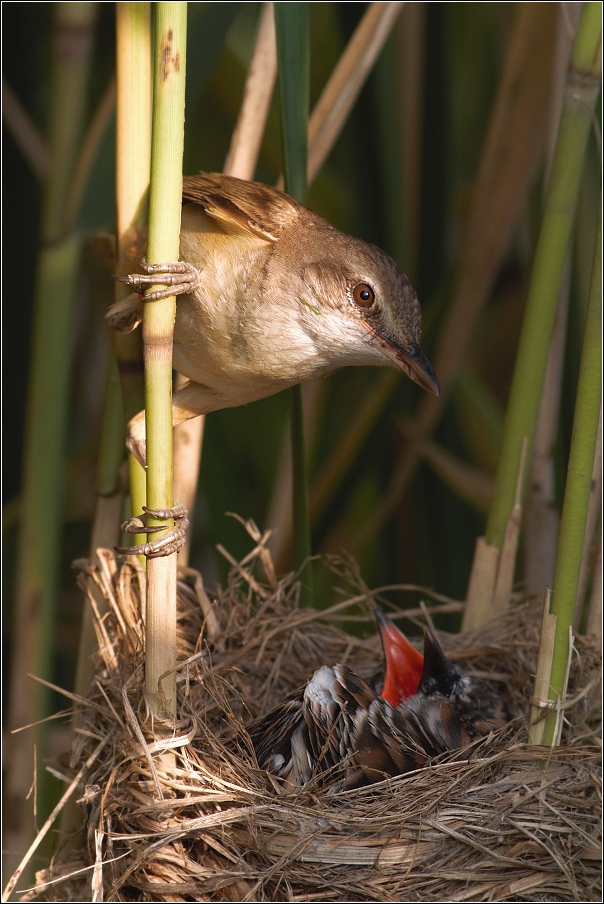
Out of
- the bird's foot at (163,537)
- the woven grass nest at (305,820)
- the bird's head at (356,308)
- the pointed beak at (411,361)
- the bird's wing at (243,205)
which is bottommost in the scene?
the woven grass nest at (305,820)

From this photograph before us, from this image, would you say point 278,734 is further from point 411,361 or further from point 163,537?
point 411,361

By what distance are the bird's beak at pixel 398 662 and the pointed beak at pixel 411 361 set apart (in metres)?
0.59

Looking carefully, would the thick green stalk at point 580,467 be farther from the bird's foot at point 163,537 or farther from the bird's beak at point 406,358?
the bird's foot at point 163,537

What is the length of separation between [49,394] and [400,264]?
119 centimetres

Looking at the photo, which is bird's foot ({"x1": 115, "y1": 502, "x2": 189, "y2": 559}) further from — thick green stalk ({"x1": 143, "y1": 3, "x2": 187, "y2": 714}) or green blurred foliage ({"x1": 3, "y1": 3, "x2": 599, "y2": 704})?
green blurred foliage ({"x1": 3, "y1": 3, "x2": 599, "y2": 704})

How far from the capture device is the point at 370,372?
287 centimetres

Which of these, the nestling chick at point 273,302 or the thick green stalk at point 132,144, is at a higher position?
the thick green stalk at point 132,144

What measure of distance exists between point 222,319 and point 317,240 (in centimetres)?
28

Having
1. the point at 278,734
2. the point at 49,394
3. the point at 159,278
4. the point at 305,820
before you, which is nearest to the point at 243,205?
the point at 159,278

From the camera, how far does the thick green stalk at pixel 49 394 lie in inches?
72.4

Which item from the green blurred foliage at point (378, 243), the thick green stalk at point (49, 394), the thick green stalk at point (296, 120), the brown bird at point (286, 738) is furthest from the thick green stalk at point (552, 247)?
the thick green stalk at point (49, 394)

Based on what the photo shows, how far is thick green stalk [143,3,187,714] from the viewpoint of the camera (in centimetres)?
118

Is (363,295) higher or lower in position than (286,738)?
higher

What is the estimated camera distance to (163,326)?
1.27 meters
